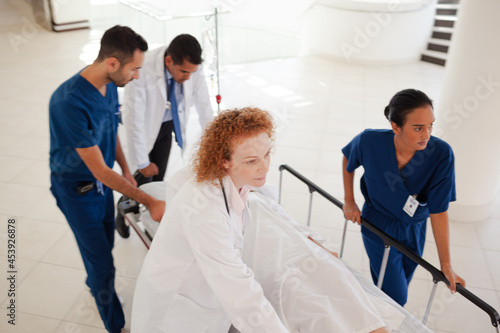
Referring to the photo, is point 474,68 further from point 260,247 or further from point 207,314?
point 207,314

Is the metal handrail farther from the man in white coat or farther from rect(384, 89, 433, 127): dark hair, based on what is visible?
the man in white coat

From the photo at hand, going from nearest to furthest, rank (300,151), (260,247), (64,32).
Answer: (260,247), (300,151), (64,32)

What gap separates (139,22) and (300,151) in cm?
384

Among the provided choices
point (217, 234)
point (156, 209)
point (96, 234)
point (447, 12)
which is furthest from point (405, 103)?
point (447, 12)

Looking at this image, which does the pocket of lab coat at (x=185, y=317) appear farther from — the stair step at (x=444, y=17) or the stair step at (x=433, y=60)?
the stair step at (x=444, y=17)

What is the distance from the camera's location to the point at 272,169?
16.0ft

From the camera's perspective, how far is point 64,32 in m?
9.84

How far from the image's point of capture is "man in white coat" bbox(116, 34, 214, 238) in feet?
9.22

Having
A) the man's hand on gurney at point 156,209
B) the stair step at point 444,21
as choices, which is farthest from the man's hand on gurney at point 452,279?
the stair step at point 444,21

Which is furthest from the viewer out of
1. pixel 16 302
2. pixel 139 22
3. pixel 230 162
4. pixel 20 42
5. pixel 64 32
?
pixel 64 32

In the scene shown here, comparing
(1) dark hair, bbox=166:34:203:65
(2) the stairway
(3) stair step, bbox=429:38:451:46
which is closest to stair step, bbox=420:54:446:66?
(2) the stairway

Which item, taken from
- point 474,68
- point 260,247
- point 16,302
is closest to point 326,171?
point 474,68

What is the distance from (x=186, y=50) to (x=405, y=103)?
136cm

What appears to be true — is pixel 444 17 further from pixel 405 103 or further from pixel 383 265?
pixel 383 265
